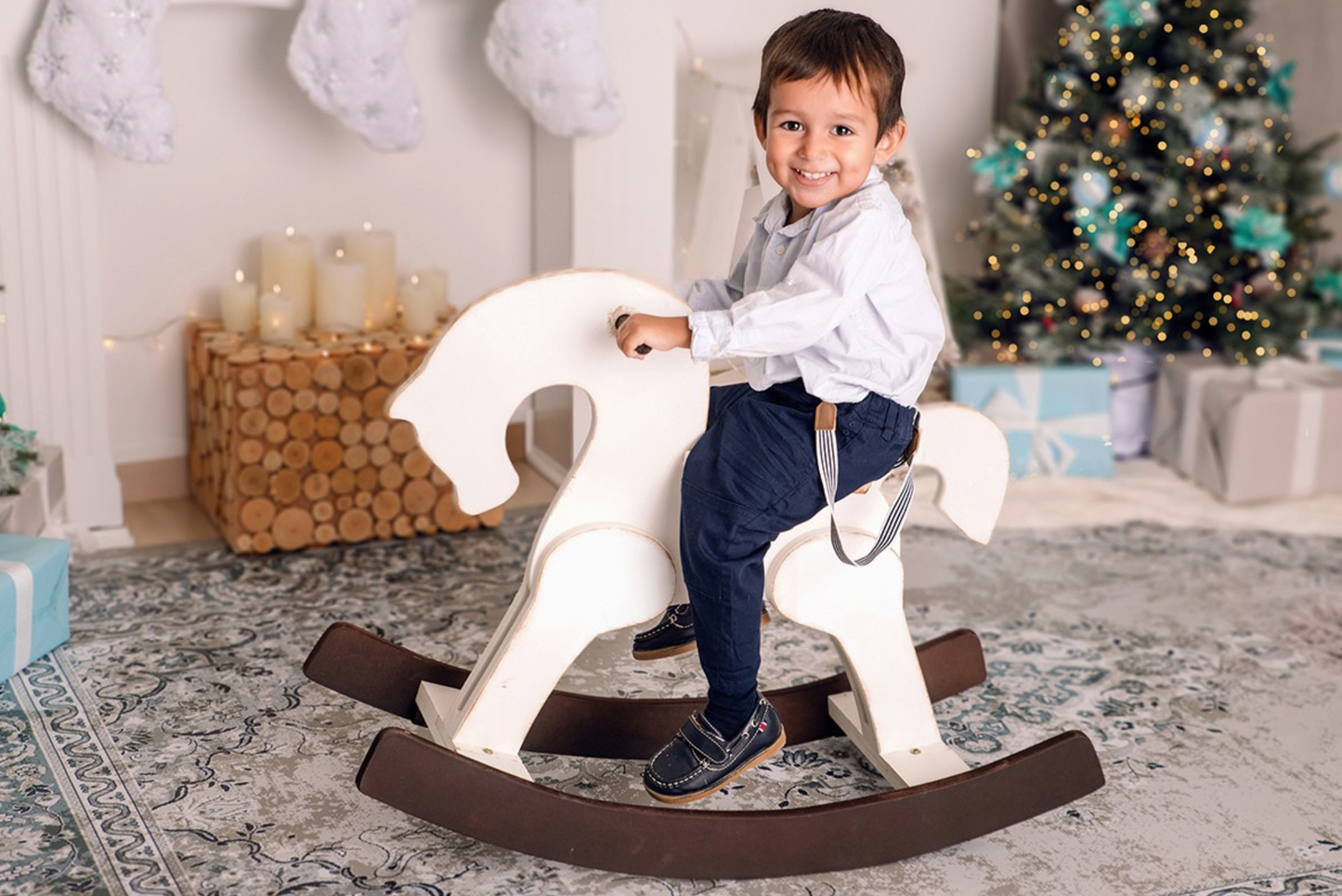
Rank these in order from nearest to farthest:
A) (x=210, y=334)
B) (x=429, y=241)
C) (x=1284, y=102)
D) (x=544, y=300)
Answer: (x=544, y=300) → (x=210, y=334) → (x=429, y=241) → (x=1284, y=102)

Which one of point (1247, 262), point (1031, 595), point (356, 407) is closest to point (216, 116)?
point (356, 407)

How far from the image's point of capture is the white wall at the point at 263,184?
312cm

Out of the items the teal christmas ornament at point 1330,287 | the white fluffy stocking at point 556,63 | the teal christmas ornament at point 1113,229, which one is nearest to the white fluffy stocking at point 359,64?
the white fluffy stocking at point 556,63

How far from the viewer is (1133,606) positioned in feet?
9.24

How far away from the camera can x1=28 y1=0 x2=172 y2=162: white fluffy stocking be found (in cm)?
263

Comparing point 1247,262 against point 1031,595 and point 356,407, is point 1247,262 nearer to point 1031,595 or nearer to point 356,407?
point 1031,595

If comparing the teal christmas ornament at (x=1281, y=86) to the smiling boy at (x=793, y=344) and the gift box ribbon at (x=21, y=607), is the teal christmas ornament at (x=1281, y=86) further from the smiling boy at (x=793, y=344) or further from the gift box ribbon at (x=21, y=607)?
the gift box ribbon at (x=21, y=607)

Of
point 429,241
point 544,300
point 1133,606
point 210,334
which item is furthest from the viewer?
point 429,241

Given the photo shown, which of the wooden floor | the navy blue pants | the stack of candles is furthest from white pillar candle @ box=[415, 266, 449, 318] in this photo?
the navy blue pants

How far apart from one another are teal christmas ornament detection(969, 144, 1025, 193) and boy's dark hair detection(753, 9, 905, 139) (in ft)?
6.30

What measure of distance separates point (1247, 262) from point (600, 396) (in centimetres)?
237

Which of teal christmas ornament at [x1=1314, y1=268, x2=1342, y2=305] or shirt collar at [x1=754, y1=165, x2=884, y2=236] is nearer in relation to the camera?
shirt collar at [x1=754, y1=165, x2=884, y2=236]

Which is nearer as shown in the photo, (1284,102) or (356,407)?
(356,407)

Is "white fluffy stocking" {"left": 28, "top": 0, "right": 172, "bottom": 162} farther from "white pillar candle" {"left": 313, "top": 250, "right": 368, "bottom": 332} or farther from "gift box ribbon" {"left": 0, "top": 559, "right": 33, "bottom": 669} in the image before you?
"gift box ribbon" {"left": 0, "top": 559, "right": 33, "bottom": 669}
